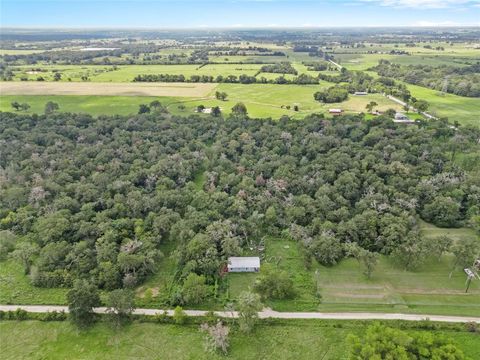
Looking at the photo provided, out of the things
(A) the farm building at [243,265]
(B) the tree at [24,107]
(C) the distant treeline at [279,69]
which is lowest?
(A) the farm building at [243,265]

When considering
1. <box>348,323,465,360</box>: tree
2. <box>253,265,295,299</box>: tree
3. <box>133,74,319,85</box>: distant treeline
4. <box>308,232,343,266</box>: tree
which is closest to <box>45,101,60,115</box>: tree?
<box>133,74,319,85</box>: distant treeline

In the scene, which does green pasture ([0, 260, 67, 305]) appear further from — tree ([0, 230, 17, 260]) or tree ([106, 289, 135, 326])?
tree ([106, 289, 135, 326])

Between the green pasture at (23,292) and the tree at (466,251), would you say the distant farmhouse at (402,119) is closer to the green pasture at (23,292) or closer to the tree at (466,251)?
the tree at (466,251)

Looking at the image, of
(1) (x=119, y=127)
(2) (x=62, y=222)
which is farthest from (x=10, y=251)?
(1) (x=119, y=127)

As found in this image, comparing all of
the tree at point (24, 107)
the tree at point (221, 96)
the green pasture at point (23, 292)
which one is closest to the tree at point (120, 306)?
the green pasture at point (23, 292)

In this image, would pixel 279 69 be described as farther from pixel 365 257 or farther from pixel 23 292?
pixel 23 292

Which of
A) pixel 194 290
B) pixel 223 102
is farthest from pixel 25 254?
pixel 223 102
